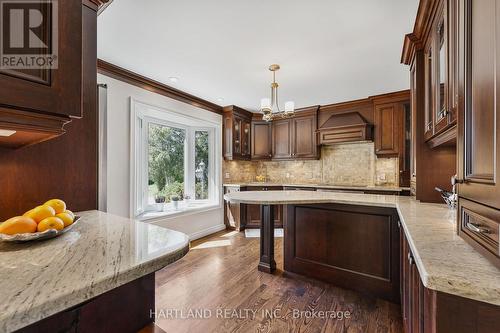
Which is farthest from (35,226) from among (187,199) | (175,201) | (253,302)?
(187,199)

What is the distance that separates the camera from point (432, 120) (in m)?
1.71

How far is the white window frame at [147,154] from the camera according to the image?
3023 mm

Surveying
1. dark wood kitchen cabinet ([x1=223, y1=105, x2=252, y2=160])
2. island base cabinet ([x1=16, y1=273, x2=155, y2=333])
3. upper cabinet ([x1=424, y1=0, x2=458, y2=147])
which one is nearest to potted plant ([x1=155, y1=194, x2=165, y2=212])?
dark wood kitchen cabinet ([x1=223, y1=105, x2=252, y2=160])

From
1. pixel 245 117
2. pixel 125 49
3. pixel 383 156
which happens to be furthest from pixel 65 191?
pixel 383 156

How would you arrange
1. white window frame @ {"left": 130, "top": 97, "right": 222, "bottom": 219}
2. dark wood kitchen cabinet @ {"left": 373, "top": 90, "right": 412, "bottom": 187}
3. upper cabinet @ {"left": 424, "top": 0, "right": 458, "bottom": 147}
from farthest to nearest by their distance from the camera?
dark wood kitchen cabinet @ {"left": 373, "top": 90, "right": 412, "bottom": 187}
white window frame @ {"left": 130, "top": 97, "right": 222, "bottom": 219}
upper cabinet @ {"left": 424, "top": 0, "right": 458, "bottom": 147}

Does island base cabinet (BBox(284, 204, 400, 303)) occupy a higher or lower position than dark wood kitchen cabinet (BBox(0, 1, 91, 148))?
lower

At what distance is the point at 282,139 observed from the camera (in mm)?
4965

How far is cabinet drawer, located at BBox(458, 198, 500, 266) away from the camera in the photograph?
2.19 ft

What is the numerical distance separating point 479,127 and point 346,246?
1.80 meters

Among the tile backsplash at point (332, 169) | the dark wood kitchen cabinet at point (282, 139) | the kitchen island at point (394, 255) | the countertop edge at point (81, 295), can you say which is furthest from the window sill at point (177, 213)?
the countertop edge at point (81, 295)

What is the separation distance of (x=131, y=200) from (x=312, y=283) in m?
2.37

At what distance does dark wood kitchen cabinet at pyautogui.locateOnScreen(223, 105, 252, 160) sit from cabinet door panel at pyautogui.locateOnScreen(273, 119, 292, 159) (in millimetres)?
649

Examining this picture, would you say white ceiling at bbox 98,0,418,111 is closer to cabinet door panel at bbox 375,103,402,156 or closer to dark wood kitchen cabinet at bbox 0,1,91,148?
cabinet door panel at bbox 375,103,402,156

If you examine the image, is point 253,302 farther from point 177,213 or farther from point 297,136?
point 297,136
